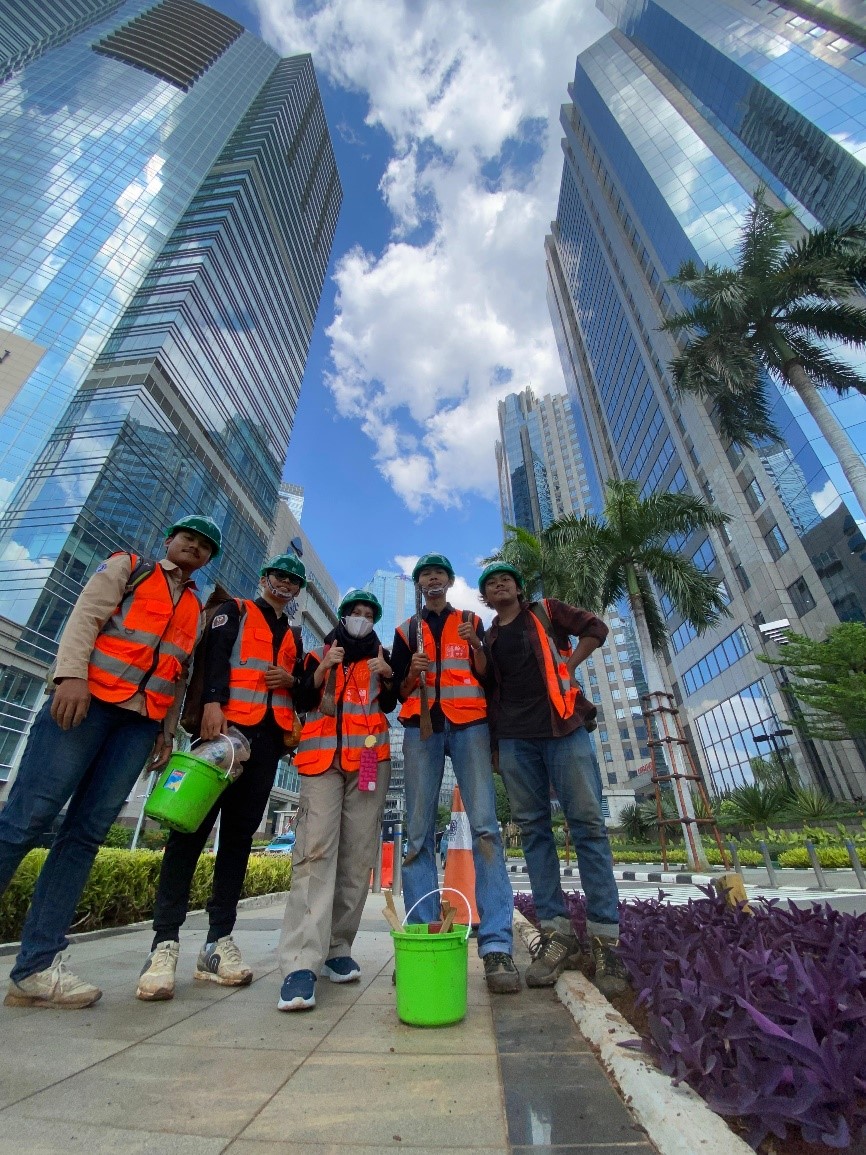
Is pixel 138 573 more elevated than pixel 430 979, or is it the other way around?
pixel 138 573

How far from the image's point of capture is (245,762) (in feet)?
9.44

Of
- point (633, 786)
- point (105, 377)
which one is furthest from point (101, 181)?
point (633, 786)

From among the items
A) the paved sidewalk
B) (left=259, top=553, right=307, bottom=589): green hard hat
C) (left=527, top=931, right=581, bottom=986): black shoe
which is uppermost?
(left=259, top=553, right=307, bottom=589): green hard hat


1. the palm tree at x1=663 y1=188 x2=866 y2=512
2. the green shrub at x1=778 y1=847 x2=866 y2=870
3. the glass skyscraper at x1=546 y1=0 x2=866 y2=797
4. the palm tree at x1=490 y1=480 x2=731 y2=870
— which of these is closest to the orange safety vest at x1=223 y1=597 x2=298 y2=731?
the palm tree at x1=490 y1=480 x2=731 y2=870

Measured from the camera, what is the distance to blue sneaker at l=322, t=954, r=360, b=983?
281cm

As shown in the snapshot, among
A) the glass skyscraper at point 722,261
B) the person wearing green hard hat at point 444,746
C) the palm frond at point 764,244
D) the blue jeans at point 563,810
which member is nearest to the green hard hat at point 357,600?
the person wearing green hard hat at point 444,746

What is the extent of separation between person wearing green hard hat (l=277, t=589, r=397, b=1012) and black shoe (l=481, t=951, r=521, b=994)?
699 mm

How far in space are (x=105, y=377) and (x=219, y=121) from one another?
40.8 m

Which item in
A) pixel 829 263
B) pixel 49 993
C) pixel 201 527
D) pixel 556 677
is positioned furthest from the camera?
pixel 829 263

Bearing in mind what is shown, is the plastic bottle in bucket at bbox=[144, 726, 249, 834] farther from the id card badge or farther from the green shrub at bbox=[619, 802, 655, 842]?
the green shrub at bbox=[619, 802, 655, 842]

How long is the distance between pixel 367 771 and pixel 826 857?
1289 cm

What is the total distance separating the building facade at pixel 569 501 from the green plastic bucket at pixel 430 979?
167 feet

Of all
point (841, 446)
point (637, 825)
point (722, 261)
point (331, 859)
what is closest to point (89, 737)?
point (331, 859)

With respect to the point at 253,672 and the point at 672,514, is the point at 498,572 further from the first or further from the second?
the point at 672,514
